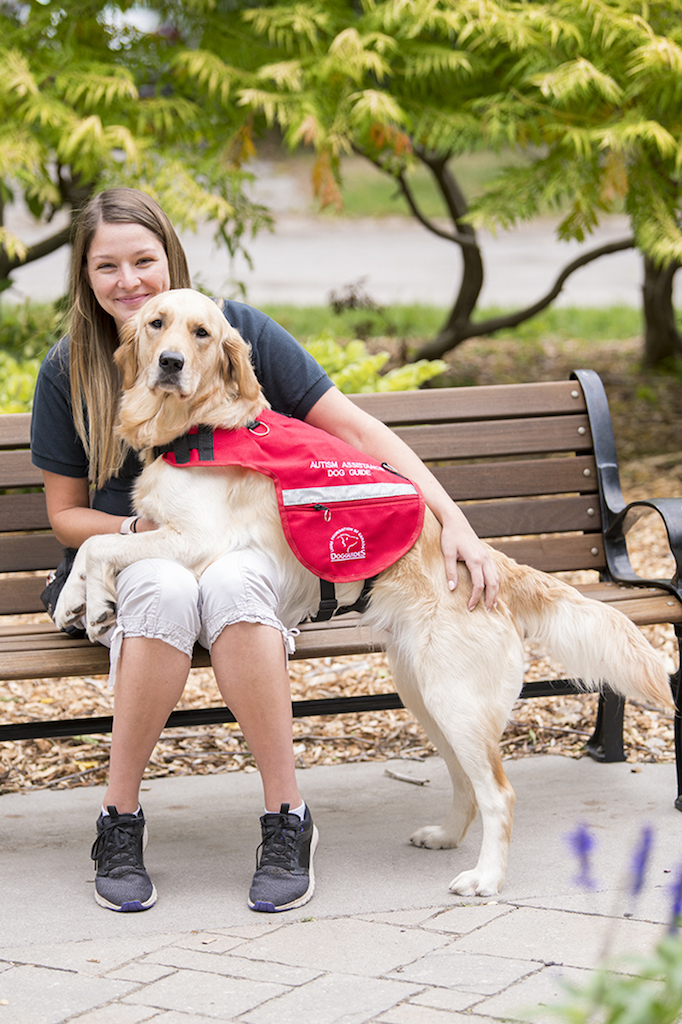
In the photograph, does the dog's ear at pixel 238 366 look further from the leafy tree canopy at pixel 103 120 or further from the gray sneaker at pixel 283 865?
the leafy tree canopy at pixel 103 120

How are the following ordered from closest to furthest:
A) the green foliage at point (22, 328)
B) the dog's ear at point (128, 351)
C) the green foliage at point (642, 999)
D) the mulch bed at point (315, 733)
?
the green foliage at point (642, 999), the dog's ear at point (128, 351), the mulch bed at point (315, 733), the green foliage at point (22, 328)

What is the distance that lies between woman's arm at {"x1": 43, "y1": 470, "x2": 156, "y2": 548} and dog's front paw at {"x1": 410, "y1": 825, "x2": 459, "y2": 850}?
1.17 meters

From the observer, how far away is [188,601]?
2576mm

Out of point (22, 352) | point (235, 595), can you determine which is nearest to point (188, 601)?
point (235, 595)

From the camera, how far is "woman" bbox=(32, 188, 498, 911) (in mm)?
2574

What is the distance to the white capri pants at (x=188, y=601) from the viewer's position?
256 centimetres

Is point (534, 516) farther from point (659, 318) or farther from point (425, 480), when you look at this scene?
point (659, 318)

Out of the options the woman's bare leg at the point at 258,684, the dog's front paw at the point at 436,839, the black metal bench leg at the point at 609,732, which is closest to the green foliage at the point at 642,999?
the woman's bare leg at the point at 258,684

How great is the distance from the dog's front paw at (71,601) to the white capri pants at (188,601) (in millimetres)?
181

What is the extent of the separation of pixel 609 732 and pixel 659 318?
564cm

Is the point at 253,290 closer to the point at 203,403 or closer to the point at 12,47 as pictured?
the point at 12,47

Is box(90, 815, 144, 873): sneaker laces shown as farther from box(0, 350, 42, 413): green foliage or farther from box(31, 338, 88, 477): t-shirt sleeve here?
box(0, 350, 42, 413): green foliage

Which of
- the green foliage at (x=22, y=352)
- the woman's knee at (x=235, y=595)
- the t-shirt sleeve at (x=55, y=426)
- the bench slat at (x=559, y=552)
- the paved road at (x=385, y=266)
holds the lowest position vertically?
the bench slat at (x=559, y=552)

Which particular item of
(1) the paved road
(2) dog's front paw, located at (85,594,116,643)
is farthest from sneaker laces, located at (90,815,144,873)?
(1) the paved road
